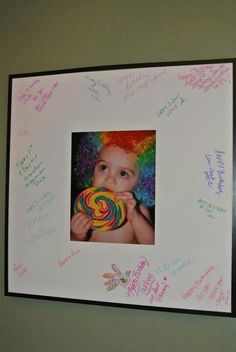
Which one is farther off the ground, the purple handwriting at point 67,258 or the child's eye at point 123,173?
the child's eye at point 123,173

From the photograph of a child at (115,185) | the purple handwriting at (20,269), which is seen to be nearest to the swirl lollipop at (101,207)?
the photograph of a child at (115,185)

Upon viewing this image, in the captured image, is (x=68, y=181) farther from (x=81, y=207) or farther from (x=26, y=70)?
(x=26, y=70)

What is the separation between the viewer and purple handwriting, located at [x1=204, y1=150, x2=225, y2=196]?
4.00 feet

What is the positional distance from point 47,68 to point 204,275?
965mm

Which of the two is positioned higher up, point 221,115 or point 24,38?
point 24,38

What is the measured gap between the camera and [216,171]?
122 cm

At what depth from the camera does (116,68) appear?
1321mm

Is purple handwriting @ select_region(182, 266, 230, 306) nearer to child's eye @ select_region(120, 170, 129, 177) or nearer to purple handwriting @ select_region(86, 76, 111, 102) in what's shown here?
child's eye @ select_region(120, 170, 129, 177)

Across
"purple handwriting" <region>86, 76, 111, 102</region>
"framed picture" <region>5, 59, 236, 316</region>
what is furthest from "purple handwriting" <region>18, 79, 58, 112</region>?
"purple handwriting" <region>86, 76, 111, 102</region>

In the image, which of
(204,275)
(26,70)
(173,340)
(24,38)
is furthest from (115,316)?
(24,38)

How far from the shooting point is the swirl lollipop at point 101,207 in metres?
1.29

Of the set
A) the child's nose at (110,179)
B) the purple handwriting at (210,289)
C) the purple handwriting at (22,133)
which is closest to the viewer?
the purple handwriting at (210,289)

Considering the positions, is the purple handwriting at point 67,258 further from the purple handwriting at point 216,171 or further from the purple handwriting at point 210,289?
the purple handwriting at point 216,171

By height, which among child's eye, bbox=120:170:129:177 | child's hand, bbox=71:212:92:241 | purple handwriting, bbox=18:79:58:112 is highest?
purple handwriting, bbox=18:79:58:112
